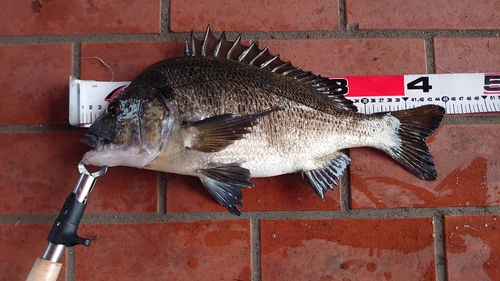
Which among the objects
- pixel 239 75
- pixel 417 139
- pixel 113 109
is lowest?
pixel 417 139

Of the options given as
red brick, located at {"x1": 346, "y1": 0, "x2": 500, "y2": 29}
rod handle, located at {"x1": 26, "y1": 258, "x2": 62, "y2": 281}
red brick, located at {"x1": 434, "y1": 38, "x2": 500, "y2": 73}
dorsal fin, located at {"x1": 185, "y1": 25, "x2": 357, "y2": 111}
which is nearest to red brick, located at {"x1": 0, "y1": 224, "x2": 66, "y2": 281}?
rod handle, located at {"x1": 26, "y1": 258, "x2": 62, "y2": 281}

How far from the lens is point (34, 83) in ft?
4.69

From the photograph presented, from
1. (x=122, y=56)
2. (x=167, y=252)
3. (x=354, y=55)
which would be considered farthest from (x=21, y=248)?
(x=354, y=55)

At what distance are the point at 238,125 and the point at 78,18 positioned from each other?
80 cm

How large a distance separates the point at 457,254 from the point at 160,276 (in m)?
1.07

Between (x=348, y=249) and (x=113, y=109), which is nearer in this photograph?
(x=113, y=109)

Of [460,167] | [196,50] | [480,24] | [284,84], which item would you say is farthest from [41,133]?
[480,24]

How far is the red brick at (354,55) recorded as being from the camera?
1.43 m

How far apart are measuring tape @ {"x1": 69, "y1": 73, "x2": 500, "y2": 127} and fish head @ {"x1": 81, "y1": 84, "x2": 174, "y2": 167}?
23 centimetres

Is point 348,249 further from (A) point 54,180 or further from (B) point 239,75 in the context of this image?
(A) point 54,180

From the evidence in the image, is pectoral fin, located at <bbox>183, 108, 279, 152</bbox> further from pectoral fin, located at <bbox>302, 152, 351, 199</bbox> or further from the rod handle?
the rod handle

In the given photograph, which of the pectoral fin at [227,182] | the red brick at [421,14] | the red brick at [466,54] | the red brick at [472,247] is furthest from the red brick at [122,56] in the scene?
the red brick at [472,247]

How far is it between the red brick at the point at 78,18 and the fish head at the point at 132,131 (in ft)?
1.28

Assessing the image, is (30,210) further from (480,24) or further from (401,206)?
(480,24)
